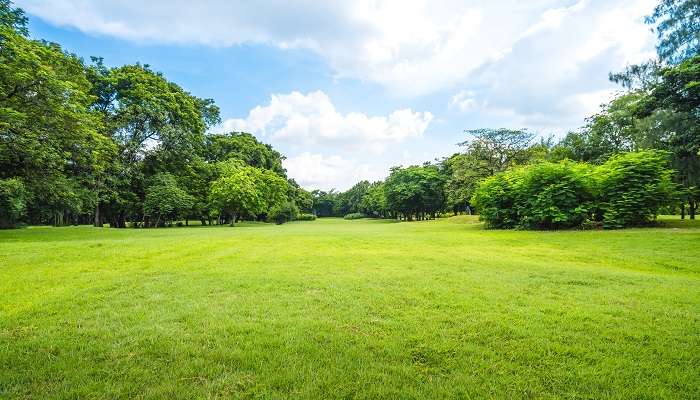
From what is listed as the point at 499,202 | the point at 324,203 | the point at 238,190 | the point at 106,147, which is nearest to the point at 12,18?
the point at 106,147

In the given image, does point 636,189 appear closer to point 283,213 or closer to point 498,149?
point 498,149

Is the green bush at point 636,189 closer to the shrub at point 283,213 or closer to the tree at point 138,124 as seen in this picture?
the tree at point 138,124

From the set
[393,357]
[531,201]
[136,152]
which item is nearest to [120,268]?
[393,357]

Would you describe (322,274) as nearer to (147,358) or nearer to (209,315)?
(209,315)

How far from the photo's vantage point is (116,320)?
18.7ft

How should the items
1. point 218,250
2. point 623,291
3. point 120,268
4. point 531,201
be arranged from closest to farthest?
1. point 623,291
2. point 120,268
3. point 218,250
4. point 531,201

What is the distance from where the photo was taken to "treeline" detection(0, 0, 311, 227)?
2017 cm

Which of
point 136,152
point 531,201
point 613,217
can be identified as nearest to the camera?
point 613,217

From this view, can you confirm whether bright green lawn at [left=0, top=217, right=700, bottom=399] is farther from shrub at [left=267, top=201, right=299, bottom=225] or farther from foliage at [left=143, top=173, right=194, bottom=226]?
shrub at [left=267, top=201, right=299, bottom=225]

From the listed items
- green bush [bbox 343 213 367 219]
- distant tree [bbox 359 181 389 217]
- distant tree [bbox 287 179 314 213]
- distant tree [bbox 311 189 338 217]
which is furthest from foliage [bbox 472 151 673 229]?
distant tree [bbox 311 189 338 217]

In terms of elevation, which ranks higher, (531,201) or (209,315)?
(531,201)

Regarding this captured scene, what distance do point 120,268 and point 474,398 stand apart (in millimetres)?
10563

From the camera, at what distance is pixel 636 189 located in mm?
20531

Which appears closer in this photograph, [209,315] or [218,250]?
[209,315]
